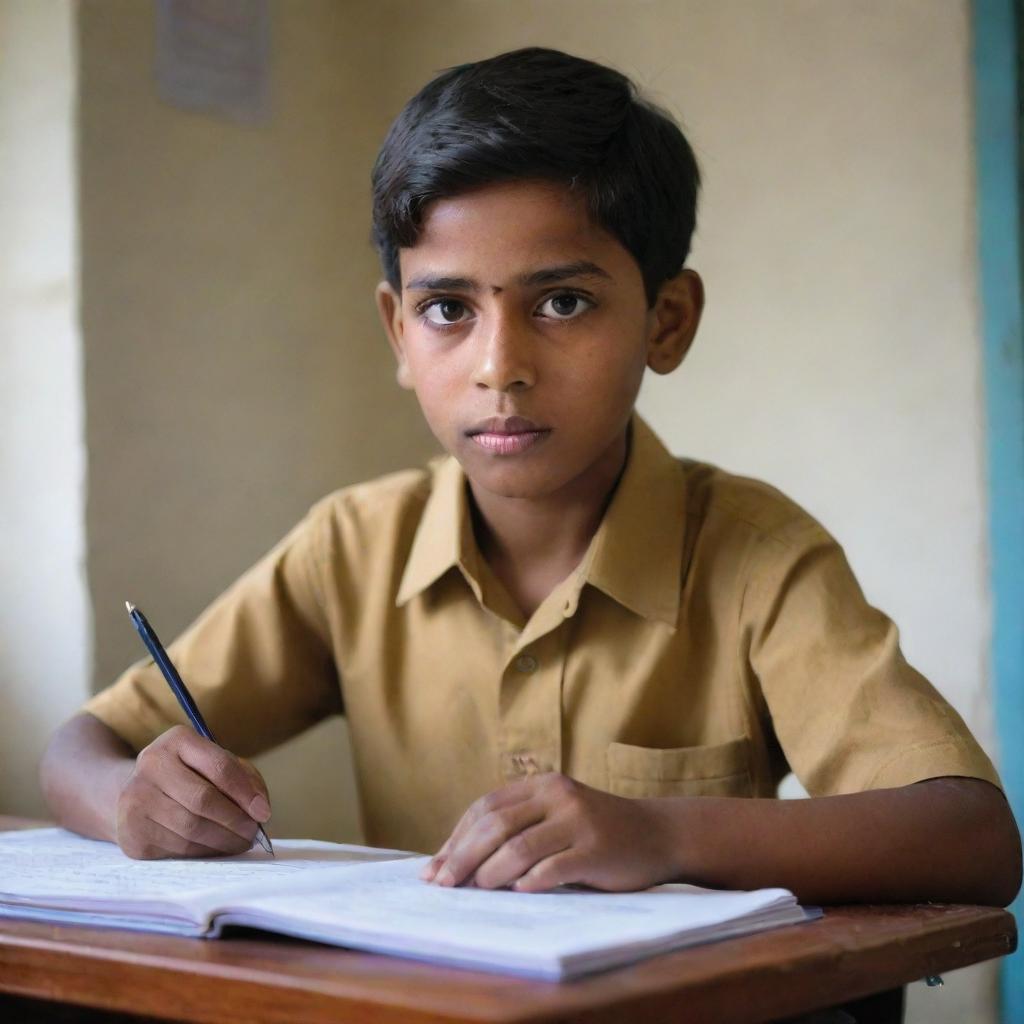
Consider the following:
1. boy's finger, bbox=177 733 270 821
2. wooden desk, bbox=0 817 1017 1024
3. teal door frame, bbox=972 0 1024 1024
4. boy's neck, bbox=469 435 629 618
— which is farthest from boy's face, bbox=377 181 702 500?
teal door frame, bbox=972 0 1024 1024

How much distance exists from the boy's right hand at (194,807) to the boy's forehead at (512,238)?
0.48m

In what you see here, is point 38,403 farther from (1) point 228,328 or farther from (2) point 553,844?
(2) point 553,844

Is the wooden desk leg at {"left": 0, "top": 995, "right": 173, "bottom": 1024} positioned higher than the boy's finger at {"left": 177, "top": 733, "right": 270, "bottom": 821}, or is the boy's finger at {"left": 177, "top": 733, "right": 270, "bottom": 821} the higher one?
the boy's finger at {"left": 177, "top": 733, "right": 270, "bottom": 821}

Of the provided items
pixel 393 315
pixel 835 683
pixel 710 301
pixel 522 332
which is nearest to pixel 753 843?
pixel 835 683

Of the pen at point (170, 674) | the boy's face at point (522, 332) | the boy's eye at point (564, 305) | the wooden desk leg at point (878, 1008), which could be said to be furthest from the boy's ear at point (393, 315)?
the wooden desk leg at point (878, 1008)

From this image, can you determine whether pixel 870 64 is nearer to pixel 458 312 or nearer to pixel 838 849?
pixel 458 312

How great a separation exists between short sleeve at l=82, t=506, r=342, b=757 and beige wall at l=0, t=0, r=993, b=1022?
1.50 ft

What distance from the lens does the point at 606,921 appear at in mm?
781

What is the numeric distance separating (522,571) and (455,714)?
0.16 metres

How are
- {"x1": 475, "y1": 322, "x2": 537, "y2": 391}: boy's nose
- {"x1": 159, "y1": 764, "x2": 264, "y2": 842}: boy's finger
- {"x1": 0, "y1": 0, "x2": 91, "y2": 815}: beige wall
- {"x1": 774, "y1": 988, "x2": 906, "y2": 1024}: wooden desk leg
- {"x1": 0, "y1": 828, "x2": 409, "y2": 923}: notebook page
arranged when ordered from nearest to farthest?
{"x1": 0, "y1": 828, "x2": 409, "y2": 923}: notebook page, {"x1": 774, "y1": 988, "x2": 906, "y2": 1024}: wooden desk leg, {"x1": 159, "y1": 764, "x2": 264, "y2": 842}: boy's finger, {"x1": 475, "y1": 322, "x2": 537, "y2": 391}: boy's nose, {"x1": 0, "y1": 0, "x2": 91, "y2": 815}: beige wall

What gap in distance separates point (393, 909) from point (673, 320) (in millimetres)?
818

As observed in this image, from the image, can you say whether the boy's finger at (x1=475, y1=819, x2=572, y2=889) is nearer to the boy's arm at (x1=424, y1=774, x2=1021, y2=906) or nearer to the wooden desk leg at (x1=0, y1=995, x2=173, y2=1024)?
the boy's arm at (x1=424, y1=774, x2=1021, y2=906)

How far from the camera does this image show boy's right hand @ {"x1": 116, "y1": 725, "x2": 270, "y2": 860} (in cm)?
108

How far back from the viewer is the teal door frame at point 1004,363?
1.83 metres
